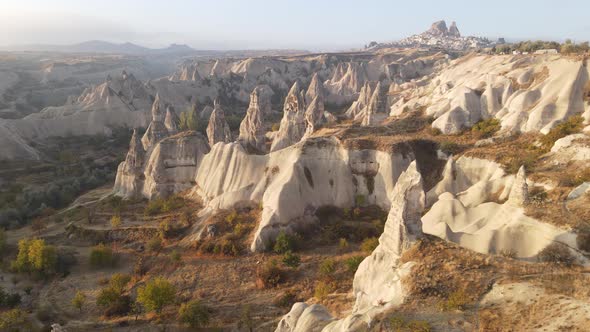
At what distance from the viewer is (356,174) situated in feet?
110

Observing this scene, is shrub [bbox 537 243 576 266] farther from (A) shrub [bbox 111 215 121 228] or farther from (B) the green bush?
(A) shrub [bbox 111 215 121 228]

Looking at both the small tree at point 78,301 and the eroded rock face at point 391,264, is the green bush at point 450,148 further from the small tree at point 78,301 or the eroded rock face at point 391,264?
the small tree at point 78,301

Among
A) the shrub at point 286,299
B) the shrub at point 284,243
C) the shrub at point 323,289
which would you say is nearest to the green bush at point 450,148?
the shrub at point 284,243

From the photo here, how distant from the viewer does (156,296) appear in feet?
71.8

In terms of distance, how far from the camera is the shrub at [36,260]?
90.8 ft

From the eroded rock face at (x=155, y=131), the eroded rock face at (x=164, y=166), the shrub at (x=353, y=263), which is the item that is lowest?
the shrub at (x=353, y=263)

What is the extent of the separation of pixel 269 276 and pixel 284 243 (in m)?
3.71

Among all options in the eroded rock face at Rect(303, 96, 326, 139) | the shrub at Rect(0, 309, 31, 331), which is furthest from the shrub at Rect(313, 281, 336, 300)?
the eroded rock face at Rect(303, 96, 326, 139)

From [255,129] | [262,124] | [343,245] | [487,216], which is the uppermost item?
[262,124]

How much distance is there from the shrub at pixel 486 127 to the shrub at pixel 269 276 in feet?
81.2

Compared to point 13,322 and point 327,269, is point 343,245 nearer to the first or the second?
point 327,269

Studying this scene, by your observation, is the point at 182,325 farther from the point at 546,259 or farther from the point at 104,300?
the point at 546,259

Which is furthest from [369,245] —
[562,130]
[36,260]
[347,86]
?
[347,86]

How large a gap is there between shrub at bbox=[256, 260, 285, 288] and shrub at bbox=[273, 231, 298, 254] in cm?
241
